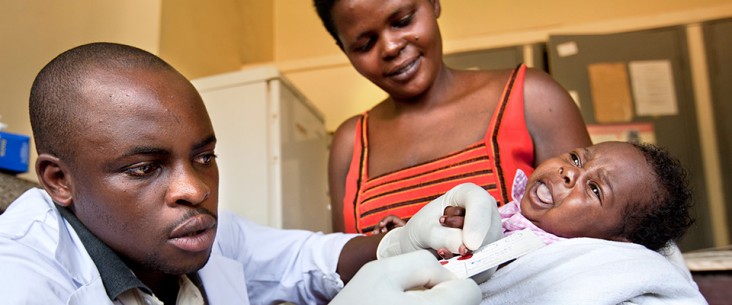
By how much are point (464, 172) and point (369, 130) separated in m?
0.37

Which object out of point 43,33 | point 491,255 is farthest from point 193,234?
point 43,33

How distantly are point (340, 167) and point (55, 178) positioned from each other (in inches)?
30.4

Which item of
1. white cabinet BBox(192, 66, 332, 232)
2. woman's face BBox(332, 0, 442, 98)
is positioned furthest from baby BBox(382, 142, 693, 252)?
white cabinet BBox(192, 66, 332, 232)

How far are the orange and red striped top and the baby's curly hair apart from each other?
0.24m

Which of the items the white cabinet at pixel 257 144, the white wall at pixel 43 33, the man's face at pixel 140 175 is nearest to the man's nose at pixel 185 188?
the man's face at pixel 140 175

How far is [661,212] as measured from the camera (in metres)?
1.12

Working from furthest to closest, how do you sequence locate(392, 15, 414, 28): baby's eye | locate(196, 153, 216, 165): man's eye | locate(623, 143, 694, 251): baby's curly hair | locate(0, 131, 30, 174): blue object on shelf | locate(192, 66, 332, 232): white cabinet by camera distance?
locate(192, 66, 332, 232): white cabinet, locate(0, 131, 30, 174): blue object on shelf, locate(392, 15, 414, 28): baby's eye, locate(623, 143, 694, 251): baby's curly hair, locate(196, 153, 216, 165): man's eye

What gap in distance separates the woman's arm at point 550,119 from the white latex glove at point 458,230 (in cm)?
36

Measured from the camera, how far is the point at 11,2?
7.02 feet

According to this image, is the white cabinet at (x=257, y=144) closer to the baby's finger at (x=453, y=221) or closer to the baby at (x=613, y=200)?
the baby at (x=613, y=200)

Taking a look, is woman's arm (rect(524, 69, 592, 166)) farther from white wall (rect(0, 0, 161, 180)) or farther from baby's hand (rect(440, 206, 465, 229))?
white wall (rect(0, 0, 161, 180))

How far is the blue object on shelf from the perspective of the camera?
182 centimetres

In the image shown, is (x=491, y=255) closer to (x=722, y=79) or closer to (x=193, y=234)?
(x=193, y=234)

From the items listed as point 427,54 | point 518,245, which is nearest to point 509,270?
point 518,245
